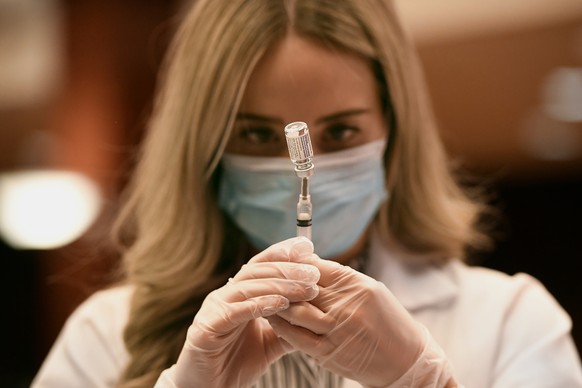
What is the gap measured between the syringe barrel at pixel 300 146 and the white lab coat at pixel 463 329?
0.86 ft

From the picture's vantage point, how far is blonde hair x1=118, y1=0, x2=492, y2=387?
0.88m

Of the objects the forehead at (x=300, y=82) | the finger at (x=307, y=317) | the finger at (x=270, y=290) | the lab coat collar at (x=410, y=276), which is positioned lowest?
the lab coat collar at (x=410, y=276)

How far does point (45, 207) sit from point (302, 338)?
3.91 feet

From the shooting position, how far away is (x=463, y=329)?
0.96 m

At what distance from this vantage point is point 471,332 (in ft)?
3.15

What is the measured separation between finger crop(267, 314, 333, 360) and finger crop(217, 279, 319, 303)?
1.1 inches

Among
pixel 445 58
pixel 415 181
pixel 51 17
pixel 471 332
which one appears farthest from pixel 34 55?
pixel 471 332

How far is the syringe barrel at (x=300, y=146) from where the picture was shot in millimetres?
684

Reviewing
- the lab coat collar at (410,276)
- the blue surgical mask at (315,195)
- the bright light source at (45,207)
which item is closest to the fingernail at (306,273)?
the blue surgical mask at (315,195)

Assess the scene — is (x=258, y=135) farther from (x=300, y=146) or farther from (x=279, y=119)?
(x=300, y=146)

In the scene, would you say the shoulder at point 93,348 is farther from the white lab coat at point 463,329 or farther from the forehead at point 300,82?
the forehead at point 300,82

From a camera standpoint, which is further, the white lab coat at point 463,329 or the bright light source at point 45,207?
the bright light source at point 45,207

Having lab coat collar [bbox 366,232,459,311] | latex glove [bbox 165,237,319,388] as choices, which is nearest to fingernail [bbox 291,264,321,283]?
latex glove [bbox 165,237,319,388]

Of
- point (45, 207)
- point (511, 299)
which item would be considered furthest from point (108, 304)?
point (45, 207)
